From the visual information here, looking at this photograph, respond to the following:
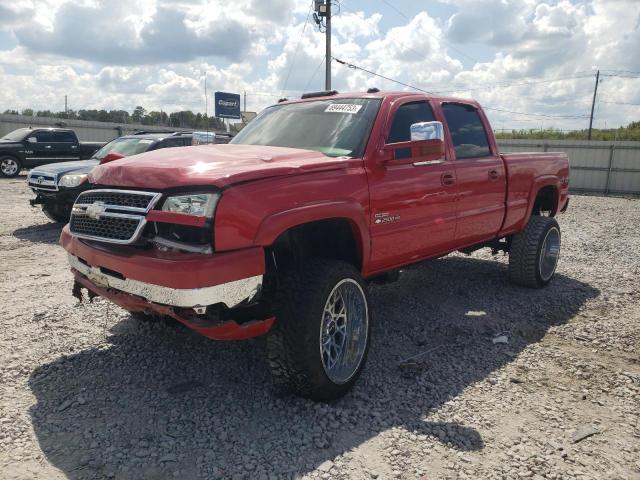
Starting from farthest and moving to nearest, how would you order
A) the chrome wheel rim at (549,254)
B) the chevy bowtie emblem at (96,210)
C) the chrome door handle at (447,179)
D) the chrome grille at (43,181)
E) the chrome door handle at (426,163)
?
the chrome grille at (43,181) → the chrome wheel rim at (549,254) → the chrome door handle at (447,179) → the chrome door handle at (426,163) → the chevy bowtie emblem at (96,210)

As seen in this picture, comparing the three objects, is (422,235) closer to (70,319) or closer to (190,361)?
(190,361)

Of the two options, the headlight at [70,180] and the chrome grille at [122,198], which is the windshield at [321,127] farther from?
the headlight at [70,180]

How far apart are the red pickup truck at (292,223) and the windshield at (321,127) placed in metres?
0.02

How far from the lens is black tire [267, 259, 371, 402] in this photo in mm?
3076

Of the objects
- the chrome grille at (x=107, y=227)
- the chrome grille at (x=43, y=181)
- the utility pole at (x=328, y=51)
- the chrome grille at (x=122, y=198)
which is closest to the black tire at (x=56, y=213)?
the chrome grille at (x=43, y=181)

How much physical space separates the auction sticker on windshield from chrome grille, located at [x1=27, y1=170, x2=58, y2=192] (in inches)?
255

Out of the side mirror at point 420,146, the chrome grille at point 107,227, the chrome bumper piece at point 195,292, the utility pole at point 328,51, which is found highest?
the utility pole at point 328,51

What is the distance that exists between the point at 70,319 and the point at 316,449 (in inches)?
113

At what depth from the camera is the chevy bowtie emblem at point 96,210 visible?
3234 millimetres

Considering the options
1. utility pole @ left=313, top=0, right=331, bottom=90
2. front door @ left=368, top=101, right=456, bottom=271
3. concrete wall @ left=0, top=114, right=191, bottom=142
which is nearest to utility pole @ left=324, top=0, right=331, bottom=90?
utility pole @ left=313, top=0, right=331, bottom=90

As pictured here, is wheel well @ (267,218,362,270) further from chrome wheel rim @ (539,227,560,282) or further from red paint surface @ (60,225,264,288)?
chrome wheel rim @ (539,227,560,282)

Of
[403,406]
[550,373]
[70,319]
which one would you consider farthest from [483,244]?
[70,319]

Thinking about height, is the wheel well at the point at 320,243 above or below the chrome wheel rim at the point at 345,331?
above

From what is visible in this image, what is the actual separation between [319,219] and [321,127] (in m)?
1.17
